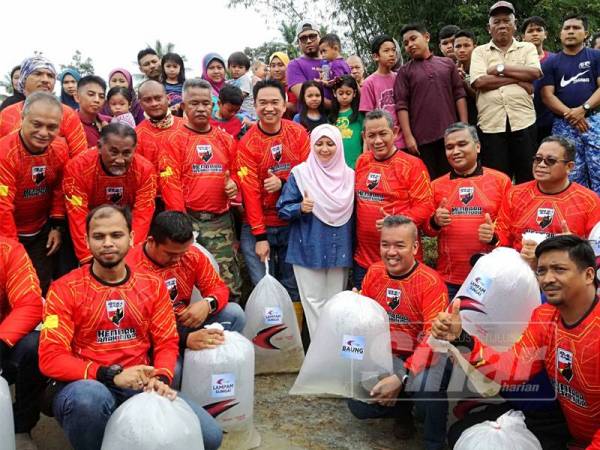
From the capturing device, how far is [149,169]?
4.72 metres

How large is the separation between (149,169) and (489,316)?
273 centimetres

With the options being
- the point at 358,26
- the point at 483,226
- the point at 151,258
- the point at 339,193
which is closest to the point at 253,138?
the point at 339,193

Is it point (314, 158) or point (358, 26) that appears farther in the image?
point (358, 26)

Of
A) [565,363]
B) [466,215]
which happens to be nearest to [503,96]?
[466,215]

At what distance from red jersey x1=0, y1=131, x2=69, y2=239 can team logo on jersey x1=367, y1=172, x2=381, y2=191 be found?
242cm

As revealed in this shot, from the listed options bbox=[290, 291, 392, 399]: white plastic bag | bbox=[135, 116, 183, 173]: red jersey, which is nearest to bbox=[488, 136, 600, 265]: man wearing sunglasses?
bbox=[290, 291, 392, 399]: white plastic bag

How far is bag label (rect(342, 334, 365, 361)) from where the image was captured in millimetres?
3893

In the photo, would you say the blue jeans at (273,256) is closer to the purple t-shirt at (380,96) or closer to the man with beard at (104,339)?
the purple t-shirt at (380,96)

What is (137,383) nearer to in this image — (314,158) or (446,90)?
(314,158)

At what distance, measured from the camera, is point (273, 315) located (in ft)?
16.0

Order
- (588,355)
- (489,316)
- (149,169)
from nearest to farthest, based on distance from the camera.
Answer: (588,355), (489,316), (149,169)

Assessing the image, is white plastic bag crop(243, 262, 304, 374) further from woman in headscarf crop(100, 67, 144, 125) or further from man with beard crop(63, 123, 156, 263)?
woman in headscarf crop(100, 67, 144, 125)

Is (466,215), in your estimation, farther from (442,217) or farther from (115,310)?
(115,310)

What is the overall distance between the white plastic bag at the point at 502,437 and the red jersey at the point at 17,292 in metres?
2.55
